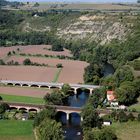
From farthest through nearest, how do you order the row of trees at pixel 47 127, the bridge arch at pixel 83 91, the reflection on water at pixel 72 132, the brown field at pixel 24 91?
the bridge arch at pixel 83 91 < the brown field at pixel 24 91 < the reflection on water at pixel 72 132 < the row of trees at pixel 47 127

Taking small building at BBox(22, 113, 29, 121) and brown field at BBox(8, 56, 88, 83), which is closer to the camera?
small building at BBox(22, 113, 29, 121)

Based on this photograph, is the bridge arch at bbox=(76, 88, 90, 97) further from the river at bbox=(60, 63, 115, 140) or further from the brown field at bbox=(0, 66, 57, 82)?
the brown field at bbox=(0, 66, 57, 82)

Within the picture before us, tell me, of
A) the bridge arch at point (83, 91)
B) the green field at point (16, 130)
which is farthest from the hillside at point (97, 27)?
the green field at point (16, 130)

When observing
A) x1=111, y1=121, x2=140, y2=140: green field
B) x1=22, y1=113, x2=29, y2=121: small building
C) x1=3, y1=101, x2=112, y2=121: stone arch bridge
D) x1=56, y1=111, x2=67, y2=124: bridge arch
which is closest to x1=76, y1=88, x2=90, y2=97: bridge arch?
x1=56, y1=111, x2=67, y2=124: bridge arch

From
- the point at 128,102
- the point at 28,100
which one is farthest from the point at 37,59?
the point at 128,102

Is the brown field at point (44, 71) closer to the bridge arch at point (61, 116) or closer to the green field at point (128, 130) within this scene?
the bridge arch at point (61, 116)

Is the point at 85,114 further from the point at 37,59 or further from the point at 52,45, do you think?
the point at 52,45

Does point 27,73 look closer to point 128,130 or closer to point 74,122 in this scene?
point 74,122
